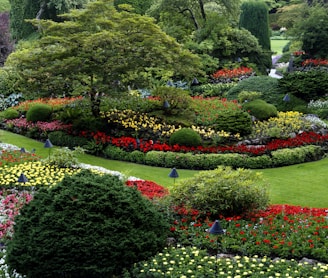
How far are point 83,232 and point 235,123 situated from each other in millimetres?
9932

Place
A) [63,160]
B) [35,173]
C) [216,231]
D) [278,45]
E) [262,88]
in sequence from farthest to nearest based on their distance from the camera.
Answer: [278,45]
[262,88]
[63,160]
[35,173]
[216,231]

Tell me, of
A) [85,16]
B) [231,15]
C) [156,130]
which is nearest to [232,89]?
[156,130]

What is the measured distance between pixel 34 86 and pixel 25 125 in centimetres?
303

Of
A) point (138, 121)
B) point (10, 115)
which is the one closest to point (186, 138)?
point (138, 121)

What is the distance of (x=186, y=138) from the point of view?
15648 mm

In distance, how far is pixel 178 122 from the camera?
56.3 feet

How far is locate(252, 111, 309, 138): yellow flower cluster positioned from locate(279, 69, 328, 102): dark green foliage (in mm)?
2118

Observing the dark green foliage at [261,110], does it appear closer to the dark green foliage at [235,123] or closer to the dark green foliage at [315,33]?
the dark green foliage at [235,123]

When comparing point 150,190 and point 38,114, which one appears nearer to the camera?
point 150,190

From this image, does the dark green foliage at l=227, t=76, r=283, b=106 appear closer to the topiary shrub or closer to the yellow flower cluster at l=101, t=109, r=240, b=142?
the yellow flower cluster at l=101, t=109, r=240, b=142

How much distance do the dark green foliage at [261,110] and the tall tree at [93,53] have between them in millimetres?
3407

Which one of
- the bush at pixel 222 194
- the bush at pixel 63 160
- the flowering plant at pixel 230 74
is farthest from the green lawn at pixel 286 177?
the flowering plant at pixel 230 74

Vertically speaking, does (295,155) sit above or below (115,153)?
above

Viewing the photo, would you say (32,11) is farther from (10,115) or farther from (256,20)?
(10,115)
